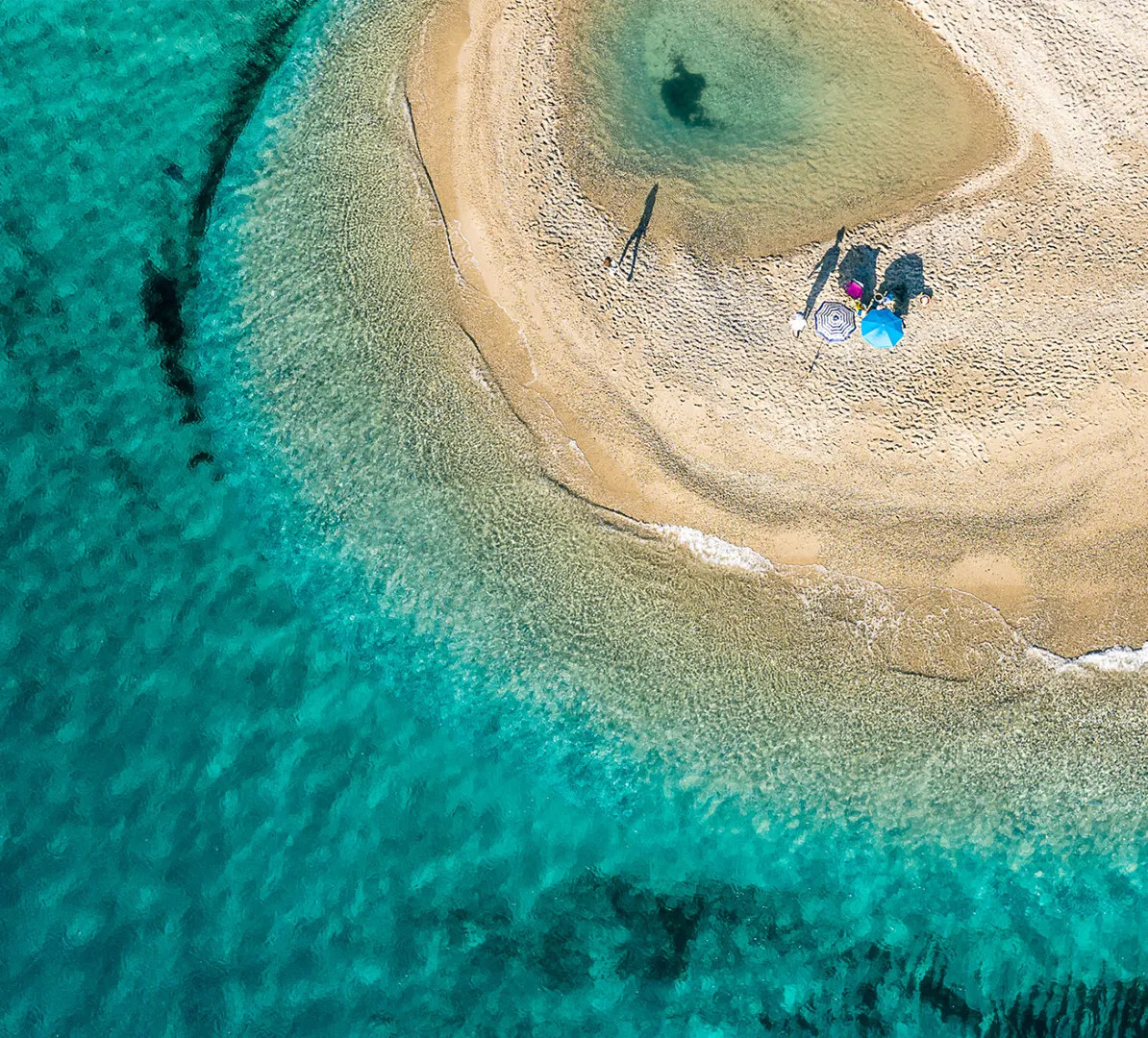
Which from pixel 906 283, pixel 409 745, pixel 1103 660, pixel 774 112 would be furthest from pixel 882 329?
pixel 409 745

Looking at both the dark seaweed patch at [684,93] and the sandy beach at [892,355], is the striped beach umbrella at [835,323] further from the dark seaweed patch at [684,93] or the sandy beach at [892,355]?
the dark seaweed patch at [684,93]

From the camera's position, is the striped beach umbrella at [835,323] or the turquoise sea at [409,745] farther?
the turquoise sea at [409,745]

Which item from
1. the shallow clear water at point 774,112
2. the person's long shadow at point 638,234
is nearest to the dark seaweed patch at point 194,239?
the shallow clear water at point 774,112

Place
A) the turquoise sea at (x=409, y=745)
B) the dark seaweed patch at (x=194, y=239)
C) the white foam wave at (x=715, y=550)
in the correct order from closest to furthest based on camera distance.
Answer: the turquoise sea at (x=409, y=745) → the white foam wave at (x=715, y=550) → the dark seaweed patch at (x=194, y=239)

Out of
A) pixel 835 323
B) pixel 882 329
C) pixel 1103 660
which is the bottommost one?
pixel 1103 660

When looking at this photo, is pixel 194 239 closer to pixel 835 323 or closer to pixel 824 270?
pixel 824 270

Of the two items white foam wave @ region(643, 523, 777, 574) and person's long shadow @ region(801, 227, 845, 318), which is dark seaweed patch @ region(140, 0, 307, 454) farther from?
person's long shadow @ region(801, 227, 845, 318)

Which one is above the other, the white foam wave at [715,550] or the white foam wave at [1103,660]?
the white foam wave at [715,550]
